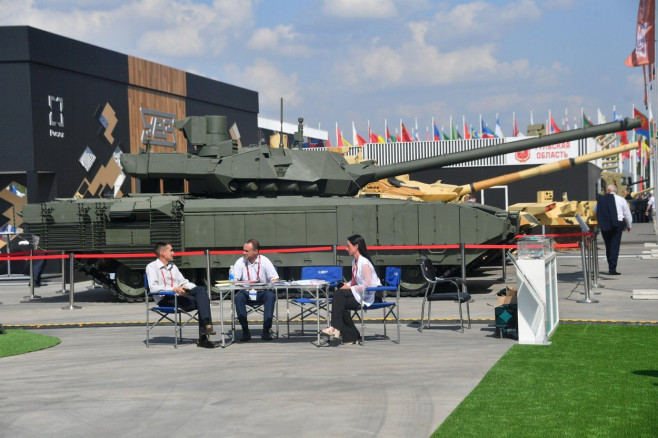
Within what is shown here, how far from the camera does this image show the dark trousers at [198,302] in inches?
429

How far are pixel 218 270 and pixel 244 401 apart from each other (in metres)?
10.4

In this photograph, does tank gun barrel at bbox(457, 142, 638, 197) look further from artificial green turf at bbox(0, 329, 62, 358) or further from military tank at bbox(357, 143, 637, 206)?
artificial green turf at bbox(0, 329, 62, 358)

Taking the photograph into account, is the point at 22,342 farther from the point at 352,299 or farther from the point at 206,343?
the point at 352,299

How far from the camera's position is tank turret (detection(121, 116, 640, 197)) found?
18.0m

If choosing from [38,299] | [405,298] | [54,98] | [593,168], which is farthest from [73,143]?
[593,168]

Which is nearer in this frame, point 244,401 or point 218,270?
point 244,401

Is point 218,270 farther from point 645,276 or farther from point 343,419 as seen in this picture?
point 343,419

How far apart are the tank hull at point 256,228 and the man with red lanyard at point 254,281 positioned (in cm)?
549

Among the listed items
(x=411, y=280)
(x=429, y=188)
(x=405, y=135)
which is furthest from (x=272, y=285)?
(x=405, y=135)

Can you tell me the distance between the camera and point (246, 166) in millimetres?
17984

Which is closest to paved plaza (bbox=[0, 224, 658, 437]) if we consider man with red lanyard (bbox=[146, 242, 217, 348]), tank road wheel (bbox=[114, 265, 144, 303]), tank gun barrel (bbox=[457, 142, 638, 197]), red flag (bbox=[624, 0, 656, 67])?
man with red lanyard (bbox=[146, 242, 217, 348])

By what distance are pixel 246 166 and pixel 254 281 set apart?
6.67 meters

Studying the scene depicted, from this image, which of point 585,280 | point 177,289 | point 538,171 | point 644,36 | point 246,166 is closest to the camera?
point 177,289

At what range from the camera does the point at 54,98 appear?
24.0 m
